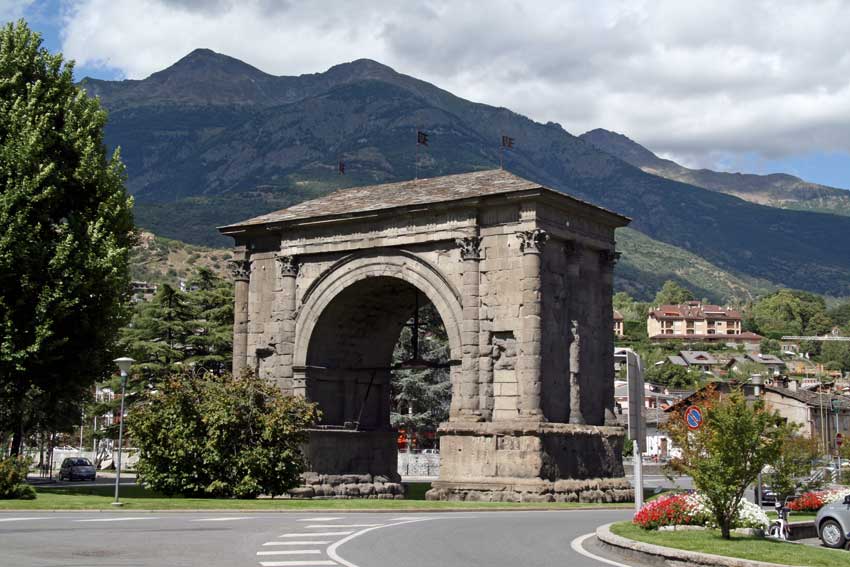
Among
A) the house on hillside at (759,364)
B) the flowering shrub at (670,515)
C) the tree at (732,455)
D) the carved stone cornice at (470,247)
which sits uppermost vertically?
the house on hillside at (759,364)

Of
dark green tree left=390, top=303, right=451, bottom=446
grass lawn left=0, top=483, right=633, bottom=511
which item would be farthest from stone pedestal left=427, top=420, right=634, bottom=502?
dark green tree left=390, top=303, right=451, bottom=446

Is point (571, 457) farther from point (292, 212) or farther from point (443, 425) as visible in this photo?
point (292, 212)

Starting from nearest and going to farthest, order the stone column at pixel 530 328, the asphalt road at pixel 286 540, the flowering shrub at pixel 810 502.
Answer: the asphalt road at pixel 286 540
the flowering shrub at pixel 810 502
the stone column at pixel 530 328

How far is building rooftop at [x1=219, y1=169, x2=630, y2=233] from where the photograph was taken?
38.0 m

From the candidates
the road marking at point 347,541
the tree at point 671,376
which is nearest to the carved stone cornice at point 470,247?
the road marking at point 347,541

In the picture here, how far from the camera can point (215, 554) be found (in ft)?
53.3

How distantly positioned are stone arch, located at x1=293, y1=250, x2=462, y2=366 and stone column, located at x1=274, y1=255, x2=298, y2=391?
30cm

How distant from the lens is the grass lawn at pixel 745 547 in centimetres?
1602

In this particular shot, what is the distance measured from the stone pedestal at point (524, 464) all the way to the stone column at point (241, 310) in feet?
35.0

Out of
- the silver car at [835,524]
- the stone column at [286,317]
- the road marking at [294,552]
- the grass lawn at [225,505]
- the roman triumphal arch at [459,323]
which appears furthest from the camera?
the stone column at [286,317]

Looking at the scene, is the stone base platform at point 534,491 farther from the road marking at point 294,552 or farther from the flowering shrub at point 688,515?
the road marking at point 294,552

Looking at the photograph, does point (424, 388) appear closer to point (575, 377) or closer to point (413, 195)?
point (413, 195)

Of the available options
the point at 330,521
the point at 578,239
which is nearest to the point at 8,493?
the point at 330,521

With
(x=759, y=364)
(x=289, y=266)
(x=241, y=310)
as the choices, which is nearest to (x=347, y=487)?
(x=241, y=310)
